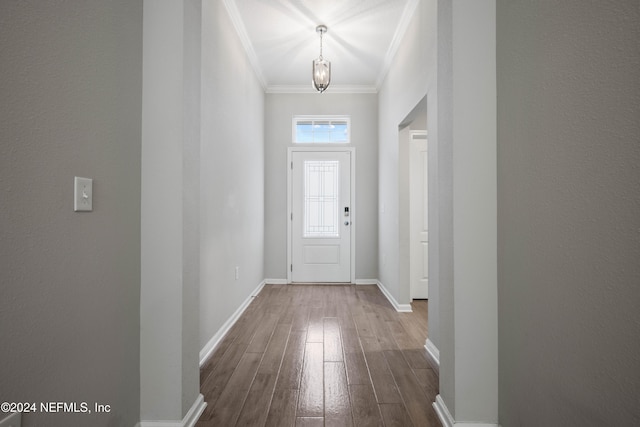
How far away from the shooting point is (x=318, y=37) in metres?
3.43

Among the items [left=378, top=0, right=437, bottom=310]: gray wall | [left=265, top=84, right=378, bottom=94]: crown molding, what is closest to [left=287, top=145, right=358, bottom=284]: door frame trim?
[left=378, top=0, right=437, bottom=310]: gray wall

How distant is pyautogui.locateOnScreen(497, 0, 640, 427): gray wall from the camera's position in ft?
2.85

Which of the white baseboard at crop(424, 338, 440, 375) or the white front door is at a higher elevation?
the white front door

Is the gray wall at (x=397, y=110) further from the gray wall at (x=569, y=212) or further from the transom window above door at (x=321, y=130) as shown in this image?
the gray wall at (x=569, y=212)

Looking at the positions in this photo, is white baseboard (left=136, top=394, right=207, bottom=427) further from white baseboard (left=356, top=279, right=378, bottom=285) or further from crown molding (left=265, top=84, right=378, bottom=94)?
crown molding (left=265, top=84, right=378, bottom=94)

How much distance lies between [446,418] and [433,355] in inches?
30.5

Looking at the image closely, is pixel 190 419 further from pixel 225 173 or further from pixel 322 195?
pixel 322 195

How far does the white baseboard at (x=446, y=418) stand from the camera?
148cm

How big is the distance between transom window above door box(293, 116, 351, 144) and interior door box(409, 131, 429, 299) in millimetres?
1179

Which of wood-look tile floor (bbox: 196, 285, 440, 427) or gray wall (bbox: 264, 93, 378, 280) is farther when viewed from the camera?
gray wall (bbox: 264, 93, 378, 280)

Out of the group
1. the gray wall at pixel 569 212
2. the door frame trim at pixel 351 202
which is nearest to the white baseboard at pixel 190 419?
the gray wall at pixel 569 212

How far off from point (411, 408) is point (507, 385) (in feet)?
1.80

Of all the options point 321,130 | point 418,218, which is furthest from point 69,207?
point 321,130

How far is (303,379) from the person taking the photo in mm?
2014
